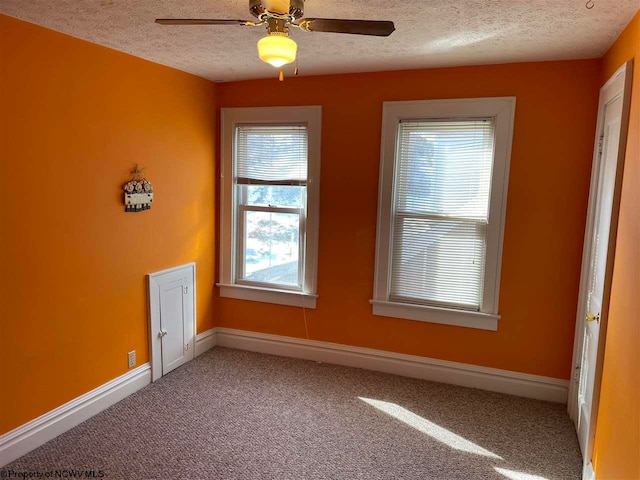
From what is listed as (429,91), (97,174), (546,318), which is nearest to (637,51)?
(429,91)

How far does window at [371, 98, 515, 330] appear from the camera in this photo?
3.03m

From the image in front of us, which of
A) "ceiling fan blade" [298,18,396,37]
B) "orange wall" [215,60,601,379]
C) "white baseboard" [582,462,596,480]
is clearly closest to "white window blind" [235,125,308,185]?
"orange wall" [215,60,601,379]

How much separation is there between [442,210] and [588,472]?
1786 mm

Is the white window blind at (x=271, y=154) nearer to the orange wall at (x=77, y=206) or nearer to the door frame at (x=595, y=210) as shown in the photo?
the orange wall at (x=77, y=206)

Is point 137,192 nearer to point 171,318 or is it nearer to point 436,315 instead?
point 171,318

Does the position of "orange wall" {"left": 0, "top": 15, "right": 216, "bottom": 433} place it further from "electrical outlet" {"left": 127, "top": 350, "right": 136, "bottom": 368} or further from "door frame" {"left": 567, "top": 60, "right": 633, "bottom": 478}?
"door frame" {"left": 567, "top": 60, "right": 633, "bottom": 478}

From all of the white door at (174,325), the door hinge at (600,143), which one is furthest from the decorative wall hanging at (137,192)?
the door hinge at (600,143)

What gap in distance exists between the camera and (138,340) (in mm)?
3111

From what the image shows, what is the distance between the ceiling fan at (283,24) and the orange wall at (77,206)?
1.11m

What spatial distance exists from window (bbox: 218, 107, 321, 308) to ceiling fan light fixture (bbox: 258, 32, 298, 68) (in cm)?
179

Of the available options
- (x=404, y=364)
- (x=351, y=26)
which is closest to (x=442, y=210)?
(x=404, y=364)

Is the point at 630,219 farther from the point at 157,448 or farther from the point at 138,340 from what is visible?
the point at 138,340

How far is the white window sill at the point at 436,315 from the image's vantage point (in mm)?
3154

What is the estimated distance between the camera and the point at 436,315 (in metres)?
3.27
